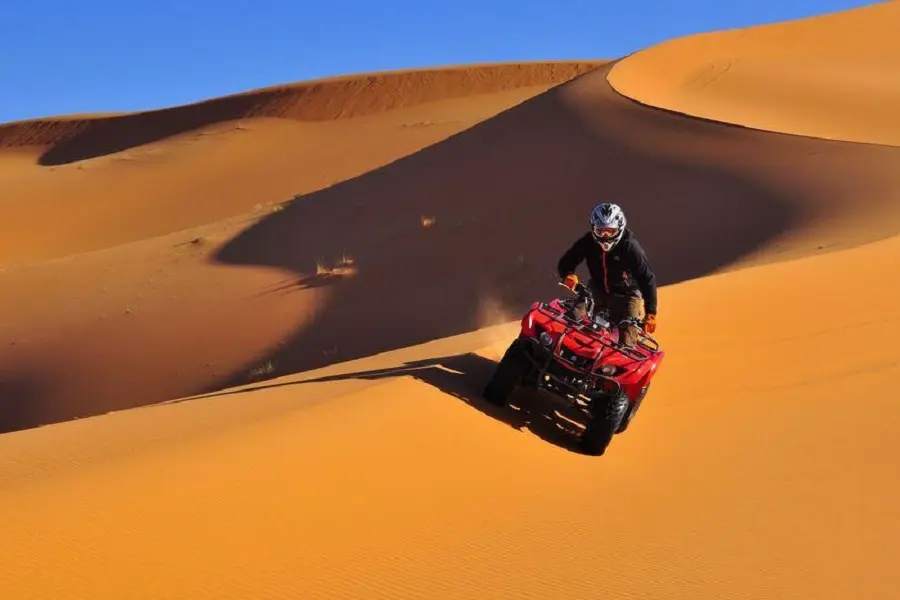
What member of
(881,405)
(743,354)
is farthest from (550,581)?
(743,354)

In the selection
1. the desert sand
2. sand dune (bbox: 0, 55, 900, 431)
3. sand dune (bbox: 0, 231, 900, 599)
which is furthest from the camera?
sand dune (bbox: 0, 55, 900, 431)

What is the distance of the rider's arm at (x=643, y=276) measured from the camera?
21.3ft

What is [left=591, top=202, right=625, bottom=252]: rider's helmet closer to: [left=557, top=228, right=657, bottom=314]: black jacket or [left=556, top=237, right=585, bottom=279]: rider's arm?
[left=557, top=228, right=657, bottom=314]: black jacket

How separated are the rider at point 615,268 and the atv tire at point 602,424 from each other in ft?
2.21

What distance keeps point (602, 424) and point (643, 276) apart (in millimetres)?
1201

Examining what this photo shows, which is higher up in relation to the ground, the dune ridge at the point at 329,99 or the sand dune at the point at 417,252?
the dune ridge at the point at 329,99

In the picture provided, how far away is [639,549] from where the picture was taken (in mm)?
4492

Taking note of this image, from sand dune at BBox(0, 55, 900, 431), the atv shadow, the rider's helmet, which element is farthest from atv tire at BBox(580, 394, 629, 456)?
sand dune at BBox(0, 55, 900, 431)

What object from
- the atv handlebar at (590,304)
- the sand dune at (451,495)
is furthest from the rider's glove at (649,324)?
the sand dune at (451,495)

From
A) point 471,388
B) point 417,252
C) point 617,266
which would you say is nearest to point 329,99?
point 417,252

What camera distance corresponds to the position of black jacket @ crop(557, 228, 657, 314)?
6.51 meters

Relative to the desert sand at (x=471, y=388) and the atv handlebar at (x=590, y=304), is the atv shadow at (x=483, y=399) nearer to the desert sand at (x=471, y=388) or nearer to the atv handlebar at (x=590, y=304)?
the desert sand at (x=471, y=388)

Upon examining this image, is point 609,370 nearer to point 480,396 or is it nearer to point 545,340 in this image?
point 545,340

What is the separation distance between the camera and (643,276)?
6508 mm
